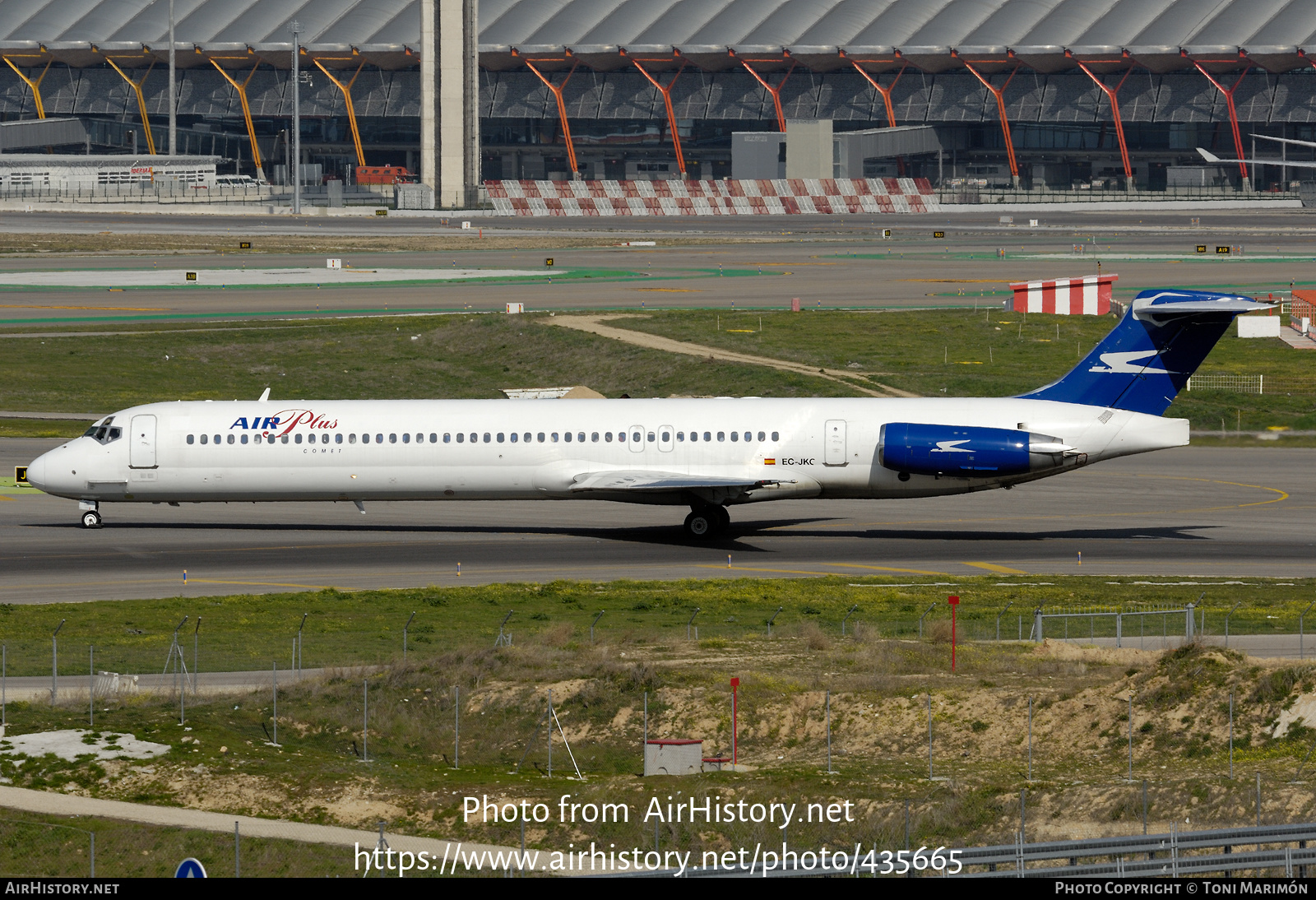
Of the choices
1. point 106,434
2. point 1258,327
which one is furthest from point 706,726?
point 1258,327

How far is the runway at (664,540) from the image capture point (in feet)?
143

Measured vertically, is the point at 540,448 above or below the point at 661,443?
below

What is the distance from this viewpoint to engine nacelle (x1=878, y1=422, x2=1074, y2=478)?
45812 mm

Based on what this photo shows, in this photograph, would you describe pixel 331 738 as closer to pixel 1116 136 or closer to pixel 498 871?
pixel 498 871

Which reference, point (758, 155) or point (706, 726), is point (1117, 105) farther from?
point (706, 726)

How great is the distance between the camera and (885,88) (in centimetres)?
19238

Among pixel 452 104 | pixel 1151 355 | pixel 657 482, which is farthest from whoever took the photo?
pixel 452 104

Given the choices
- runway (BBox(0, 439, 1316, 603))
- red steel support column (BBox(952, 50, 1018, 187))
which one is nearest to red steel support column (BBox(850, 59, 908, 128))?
red steel support column (BBox(952, 50, 1018, 187))

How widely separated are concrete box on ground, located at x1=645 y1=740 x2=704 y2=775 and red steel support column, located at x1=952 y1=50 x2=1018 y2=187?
16502cm

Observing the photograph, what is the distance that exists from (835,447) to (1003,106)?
149228 millimetres

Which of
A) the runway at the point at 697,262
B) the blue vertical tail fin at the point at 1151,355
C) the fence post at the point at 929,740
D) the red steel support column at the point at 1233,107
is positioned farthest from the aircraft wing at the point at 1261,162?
the fence post at the point at 929,740

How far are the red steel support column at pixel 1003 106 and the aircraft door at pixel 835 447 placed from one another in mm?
144533

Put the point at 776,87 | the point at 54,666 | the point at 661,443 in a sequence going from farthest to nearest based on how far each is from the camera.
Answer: the point at 776,87 → the point at 661,443 → the point at 54,666

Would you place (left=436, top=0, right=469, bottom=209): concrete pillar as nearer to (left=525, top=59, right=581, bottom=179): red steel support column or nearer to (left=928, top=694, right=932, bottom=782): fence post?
(left=525, top=59, right=581, bottom=179): red steel support column
